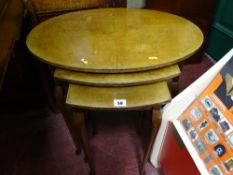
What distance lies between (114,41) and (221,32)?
1.32 m

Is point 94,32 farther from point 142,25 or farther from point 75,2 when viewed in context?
point 75,2

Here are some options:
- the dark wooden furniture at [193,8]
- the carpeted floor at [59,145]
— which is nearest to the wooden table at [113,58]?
the carpeted floor at [59,145]

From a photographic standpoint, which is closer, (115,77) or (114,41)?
(115,77)

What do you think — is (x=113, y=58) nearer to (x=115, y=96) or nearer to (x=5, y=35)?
(x=115, y=96)

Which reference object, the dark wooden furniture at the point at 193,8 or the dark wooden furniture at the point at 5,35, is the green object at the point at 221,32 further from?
the dark wooden furniture at the point at 5,35

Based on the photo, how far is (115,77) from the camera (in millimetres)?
746

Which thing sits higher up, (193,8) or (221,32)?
(193,8)

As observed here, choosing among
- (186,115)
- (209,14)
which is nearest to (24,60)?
(186,115)

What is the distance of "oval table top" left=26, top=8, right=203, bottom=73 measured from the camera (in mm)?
747

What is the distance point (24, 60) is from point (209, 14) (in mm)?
1386

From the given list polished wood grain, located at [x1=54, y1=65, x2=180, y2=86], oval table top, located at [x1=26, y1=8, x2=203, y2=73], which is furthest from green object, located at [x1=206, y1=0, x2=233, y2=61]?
polished wood grain, located at [x1=54, y1=65, x2=180, y2=86]

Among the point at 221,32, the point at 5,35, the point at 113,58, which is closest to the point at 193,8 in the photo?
the point at 221,32

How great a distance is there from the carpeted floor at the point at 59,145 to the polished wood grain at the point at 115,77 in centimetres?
61

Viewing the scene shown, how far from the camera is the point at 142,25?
1.00 meters
